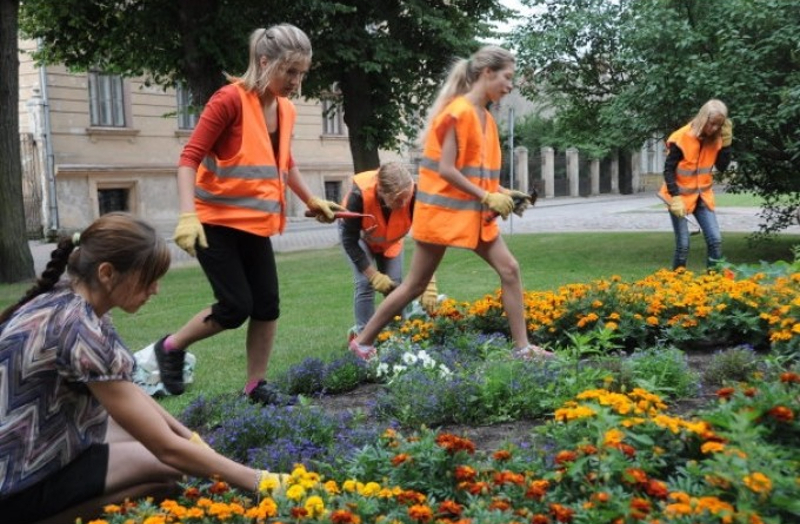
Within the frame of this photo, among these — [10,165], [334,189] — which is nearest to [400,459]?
[10,165]

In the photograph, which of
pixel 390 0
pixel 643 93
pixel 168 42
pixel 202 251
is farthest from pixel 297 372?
pixel 390 0

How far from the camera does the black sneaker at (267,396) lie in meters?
4.54

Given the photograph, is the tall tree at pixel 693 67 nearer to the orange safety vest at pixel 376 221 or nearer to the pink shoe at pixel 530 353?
the orange safety vest at pixel 376 221

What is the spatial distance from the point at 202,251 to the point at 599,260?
9.40m

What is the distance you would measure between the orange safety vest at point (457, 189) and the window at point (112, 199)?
2107 cm

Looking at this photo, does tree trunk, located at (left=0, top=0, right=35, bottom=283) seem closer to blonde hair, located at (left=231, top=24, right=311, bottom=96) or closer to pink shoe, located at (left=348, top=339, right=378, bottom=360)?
pink shoe, located at (left=348, top=339, right=378, bottom=360)

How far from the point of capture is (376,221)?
238 inches

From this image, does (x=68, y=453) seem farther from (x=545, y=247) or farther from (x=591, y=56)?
(x=545, y=247)

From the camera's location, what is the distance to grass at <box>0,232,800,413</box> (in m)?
6.52

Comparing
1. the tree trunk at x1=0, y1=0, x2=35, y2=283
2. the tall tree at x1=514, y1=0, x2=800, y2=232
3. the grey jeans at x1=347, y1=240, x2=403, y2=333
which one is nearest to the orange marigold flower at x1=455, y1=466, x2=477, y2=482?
the grey jeans at x1=347, y1=240, x2=403, y2=333

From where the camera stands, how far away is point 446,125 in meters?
5.16

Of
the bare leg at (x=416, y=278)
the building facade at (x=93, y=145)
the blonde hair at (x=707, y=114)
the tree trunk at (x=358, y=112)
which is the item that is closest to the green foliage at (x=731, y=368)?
the bare leg at (x=416, y=278)

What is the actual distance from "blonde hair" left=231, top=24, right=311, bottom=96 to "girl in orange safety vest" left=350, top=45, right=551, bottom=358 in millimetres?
1113

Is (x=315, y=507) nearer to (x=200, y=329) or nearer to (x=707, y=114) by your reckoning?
(x=200, y=329)
